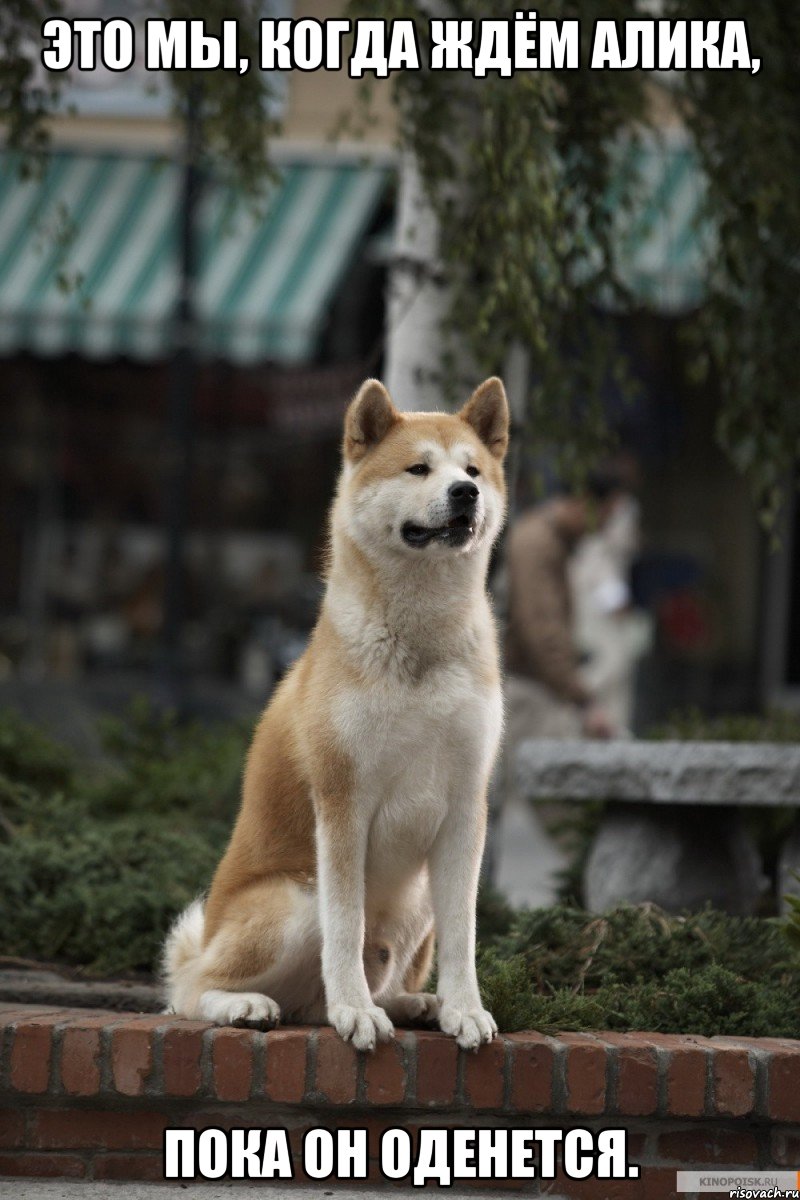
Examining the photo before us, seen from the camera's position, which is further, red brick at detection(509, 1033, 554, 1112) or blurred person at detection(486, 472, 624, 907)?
blurred person at detection(486, 472, 624, 907)

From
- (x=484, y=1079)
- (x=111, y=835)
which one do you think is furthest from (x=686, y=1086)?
(x=111, y=835)

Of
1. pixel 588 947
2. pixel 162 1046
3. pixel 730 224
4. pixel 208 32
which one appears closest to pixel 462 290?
pixel 730 224

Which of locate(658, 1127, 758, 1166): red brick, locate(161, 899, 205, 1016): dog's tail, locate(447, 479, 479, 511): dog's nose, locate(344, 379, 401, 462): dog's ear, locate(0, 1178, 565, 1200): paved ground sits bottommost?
locate(0, 1178, 565, 1200): paved ground

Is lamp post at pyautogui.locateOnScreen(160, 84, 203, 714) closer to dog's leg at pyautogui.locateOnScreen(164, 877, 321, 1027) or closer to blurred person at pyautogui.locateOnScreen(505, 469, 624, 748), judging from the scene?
blurred person at pyautogui.locateOnScreen(505, 469, 624, 748)

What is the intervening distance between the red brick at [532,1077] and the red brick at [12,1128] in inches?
43.9

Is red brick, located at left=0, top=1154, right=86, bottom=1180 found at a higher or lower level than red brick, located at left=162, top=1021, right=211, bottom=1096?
lower

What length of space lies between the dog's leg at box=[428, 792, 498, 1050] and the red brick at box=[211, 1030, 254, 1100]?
0.44 m

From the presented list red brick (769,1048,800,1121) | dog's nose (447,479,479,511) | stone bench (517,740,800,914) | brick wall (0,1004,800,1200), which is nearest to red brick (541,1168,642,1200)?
brick wall (0,1004,800,1200)

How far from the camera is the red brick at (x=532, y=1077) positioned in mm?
3412

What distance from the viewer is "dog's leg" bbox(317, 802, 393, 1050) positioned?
331cm

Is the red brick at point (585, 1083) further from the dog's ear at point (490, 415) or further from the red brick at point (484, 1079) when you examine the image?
the dog's ear at point (490, 415)

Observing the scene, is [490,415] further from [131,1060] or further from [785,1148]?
[785,1148]

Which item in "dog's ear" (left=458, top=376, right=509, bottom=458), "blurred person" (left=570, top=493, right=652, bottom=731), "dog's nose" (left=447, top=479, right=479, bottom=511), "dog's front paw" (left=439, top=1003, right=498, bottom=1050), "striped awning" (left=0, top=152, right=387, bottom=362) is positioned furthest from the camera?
"striped awning" (left=0, top=152, right=387, bottom=362)

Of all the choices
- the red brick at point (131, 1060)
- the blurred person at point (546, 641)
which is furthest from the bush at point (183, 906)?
the blurred person at point (546, 641)
